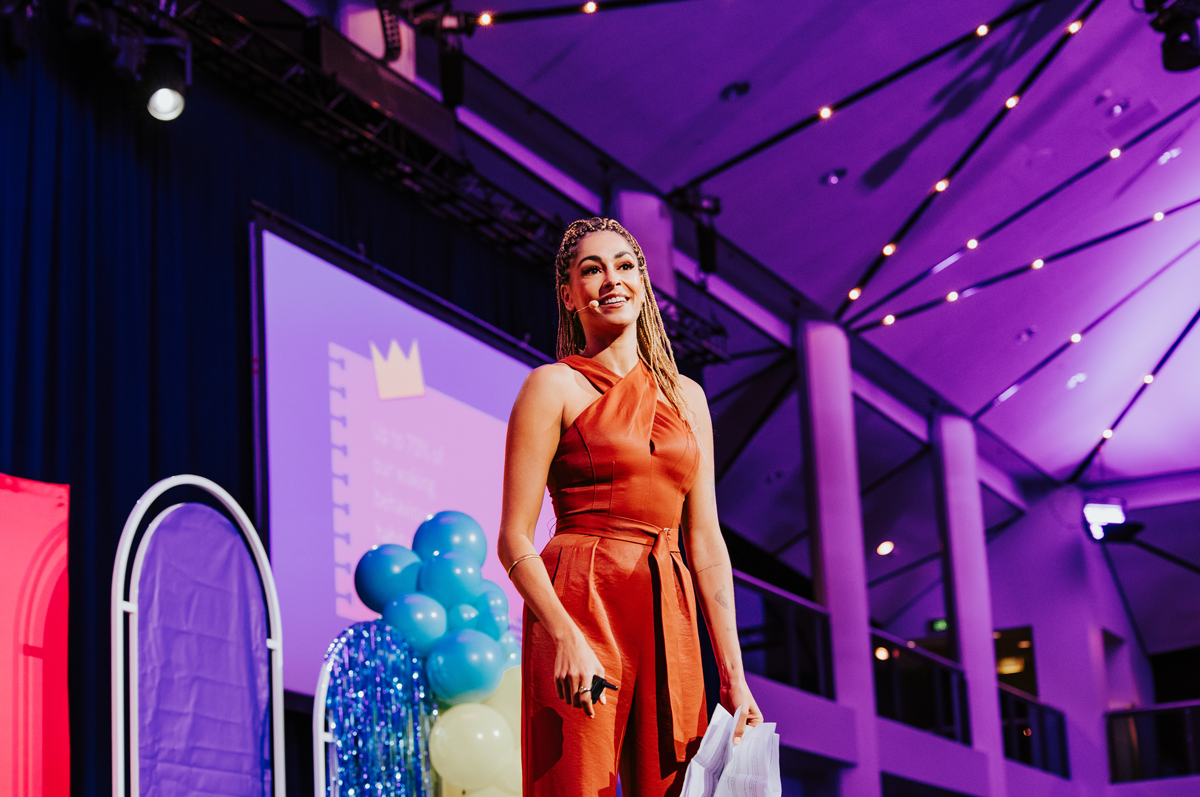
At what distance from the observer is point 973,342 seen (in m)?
12.8

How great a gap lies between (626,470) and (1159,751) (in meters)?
15.1

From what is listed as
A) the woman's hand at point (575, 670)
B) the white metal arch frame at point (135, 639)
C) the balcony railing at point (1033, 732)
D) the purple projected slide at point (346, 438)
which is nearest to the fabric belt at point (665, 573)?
the woman's hand at point (575, 670)

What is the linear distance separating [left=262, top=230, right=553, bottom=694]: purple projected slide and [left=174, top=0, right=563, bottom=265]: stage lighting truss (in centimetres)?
73

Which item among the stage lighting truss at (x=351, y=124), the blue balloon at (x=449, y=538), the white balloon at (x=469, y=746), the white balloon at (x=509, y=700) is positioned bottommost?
the white balloon at (x=469, y=746)

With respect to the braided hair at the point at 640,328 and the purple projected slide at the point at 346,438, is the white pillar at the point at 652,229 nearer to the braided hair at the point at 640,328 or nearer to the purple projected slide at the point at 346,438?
the purple projected slide at the point at 346,438

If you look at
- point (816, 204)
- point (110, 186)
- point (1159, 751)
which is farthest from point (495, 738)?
point (1159, 751)

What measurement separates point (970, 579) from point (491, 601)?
30.8 feet

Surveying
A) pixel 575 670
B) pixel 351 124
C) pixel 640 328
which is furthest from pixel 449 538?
pixel 575 670

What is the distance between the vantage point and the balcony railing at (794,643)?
10094 millimetres

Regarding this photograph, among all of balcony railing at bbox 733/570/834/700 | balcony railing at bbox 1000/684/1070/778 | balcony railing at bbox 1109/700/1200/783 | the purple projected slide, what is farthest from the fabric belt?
balcony railing at bbox 1109/700/1200/783

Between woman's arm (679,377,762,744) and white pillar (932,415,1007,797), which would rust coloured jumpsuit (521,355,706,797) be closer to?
woman's arm (679,377,762,744)

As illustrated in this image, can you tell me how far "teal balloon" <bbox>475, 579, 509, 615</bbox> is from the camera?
5.12 metres

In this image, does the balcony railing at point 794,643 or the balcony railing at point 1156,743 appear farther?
the balcony railing at point 1156,743

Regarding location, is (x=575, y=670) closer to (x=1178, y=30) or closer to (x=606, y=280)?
(x=606, y=280)
